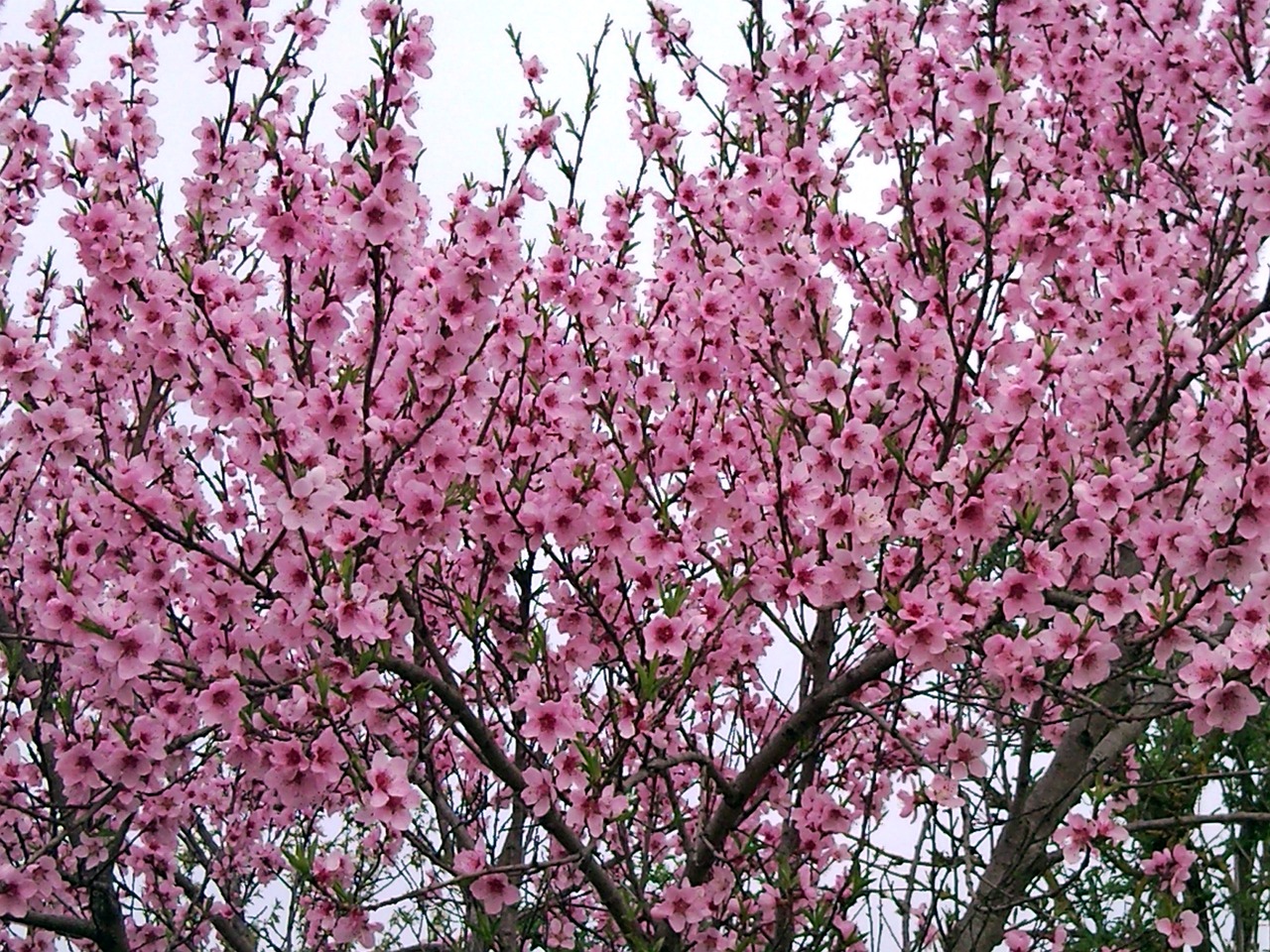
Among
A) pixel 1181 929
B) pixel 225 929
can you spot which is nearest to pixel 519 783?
pixel 225 929

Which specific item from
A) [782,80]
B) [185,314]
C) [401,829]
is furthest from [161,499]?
[782,80]

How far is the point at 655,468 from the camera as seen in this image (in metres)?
4.46

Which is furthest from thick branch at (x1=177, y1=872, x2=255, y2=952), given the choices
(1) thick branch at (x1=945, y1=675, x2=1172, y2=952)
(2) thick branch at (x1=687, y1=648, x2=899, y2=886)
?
(1) thick branch at (x1=945, y1=675, x2=1172, y2=952)

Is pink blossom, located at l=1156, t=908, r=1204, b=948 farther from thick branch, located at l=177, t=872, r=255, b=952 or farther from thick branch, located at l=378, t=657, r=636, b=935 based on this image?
thick branch, located at l=177, t=872, r=255, b=952

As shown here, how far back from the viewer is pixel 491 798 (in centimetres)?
642

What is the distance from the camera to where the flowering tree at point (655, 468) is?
3584mm

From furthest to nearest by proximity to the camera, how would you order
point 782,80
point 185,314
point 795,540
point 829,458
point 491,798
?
point 491,798 → point 782,80 → point 795,540 → point 829,458 → point 185,314

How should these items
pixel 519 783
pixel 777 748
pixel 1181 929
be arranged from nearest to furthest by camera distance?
pixel 519 783 → pixel 777 748 → pixel 1181 929

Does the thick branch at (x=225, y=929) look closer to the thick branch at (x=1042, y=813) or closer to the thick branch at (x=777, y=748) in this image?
the thick branch at (x=777, y=748)

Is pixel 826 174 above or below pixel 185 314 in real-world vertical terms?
above

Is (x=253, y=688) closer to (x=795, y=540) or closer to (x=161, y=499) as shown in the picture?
(x=161, y=499)

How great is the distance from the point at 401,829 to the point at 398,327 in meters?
1.85

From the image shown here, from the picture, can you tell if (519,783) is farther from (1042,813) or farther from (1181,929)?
(1181,929)

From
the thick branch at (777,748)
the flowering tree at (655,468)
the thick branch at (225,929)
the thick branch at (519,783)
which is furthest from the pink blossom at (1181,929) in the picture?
the thick branch at (225,929)
